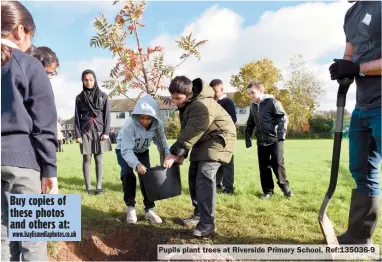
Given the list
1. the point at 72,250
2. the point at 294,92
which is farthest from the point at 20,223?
the point at 294,92

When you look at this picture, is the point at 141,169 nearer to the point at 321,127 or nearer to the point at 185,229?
the point at 185,229

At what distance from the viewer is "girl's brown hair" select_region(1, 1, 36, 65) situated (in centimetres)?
206

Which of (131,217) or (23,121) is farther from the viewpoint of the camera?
(131,217)

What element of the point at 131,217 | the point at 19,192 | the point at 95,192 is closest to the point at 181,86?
the point at 131,217

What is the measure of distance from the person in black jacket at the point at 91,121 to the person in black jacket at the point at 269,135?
2498 mm

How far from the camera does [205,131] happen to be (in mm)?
Answer: 3672

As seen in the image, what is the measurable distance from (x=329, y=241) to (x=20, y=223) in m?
2.52

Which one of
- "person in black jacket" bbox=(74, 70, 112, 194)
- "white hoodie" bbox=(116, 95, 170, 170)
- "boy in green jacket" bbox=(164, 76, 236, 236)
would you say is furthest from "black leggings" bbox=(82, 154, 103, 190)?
"boy in green jacket" bbox=(164, 76, 236, 236)

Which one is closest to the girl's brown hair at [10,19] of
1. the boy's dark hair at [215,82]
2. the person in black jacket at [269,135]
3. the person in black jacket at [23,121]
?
the person in black jacket at [23,121]

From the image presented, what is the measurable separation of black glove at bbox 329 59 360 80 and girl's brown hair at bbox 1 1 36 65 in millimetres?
2358

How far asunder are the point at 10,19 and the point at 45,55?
70.3 inches

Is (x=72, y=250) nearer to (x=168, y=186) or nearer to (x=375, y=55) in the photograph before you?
(x=168, y=186)

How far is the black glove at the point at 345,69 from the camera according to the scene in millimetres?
2805

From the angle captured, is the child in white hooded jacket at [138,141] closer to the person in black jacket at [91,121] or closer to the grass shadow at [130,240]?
the grass shadow at [130,240]
